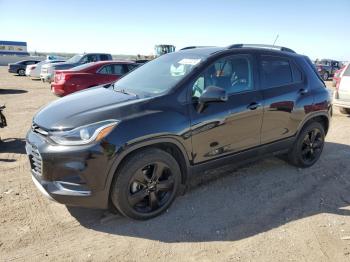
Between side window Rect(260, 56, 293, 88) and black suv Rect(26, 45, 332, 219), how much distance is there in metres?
0.01

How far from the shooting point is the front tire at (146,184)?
11.6ft

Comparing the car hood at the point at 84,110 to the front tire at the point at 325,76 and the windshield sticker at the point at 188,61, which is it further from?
the front tire at the point at 325,76

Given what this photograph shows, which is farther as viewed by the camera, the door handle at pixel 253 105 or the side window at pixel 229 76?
the door handle at pixel 253 105

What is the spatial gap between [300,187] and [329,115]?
1.55m

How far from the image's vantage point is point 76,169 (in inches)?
131

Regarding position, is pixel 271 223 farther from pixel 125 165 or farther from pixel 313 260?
pixel 125 165

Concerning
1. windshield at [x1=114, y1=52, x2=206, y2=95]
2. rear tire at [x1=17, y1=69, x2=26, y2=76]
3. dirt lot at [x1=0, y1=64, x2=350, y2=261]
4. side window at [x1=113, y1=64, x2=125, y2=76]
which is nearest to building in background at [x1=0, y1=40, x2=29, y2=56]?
rear tire at [x1=17, y1=69, x2=26, y2=76]

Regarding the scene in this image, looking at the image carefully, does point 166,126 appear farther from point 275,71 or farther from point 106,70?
point 106,70

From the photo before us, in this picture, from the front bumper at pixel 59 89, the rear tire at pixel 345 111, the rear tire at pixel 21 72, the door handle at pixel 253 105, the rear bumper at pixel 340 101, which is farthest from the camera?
the rear tire at pixel 21 72

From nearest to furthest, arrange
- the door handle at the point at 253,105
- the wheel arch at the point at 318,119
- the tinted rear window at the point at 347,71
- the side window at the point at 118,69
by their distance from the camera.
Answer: the door handle at the point at 253,105 → the wheel arch at the point at 318,119 → the tinted rear window at the point at 347,71 → the side window at the point at 118,69

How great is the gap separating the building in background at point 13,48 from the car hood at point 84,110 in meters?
56.9

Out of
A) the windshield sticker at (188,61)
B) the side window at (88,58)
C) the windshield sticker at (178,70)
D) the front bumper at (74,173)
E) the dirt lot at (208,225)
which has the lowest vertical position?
the dirt lot at (208,225)

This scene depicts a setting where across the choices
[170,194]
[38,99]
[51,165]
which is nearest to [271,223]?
[170,194]

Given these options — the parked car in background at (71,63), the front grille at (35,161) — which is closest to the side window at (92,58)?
the parked car in background at (71,63)
